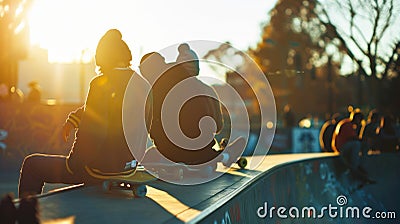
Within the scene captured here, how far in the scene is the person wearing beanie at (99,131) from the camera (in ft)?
24.1

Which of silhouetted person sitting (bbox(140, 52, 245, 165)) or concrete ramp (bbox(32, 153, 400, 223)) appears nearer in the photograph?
concrete ramp (bbox(32, 153, 400, 223))

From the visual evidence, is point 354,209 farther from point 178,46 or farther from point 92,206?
point 92,206

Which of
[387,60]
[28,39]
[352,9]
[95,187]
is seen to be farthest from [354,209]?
[28,39]

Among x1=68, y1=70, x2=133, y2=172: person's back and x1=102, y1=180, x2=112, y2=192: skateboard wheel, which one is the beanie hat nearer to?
x1=68, y1=70, x2=133, y2=172: person's back

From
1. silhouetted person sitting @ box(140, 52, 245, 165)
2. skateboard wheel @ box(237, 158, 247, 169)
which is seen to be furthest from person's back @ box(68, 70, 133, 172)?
skateboard wheel @ box(237, 158, 247, 169)

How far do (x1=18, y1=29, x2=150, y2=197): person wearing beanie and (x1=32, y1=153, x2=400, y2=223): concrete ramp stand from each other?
9.3 inches

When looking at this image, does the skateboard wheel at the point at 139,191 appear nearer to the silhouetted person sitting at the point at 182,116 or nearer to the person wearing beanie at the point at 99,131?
the person wearing beanie at the point at 99,131

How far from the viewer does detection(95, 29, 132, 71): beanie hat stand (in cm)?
745

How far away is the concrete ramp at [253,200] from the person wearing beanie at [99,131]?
0.78ft

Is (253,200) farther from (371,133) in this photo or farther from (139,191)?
(371,133)

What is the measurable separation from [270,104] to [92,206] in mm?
71278

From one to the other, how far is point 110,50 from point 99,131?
739mm

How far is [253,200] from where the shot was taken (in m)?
8.94

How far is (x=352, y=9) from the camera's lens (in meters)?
26.3
